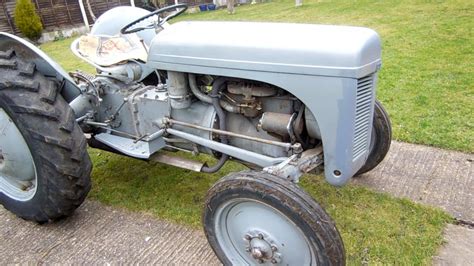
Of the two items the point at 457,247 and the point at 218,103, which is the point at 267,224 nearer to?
the point at 218,103

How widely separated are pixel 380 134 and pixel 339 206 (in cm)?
57

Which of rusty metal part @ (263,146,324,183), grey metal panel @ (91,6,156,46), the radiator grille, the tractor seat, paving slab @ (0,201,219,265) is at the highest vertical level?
grey metal panel @ (91,6,156,46)

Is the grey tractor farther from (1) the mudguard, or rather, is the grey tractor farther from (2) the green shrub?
(2) the green shrub

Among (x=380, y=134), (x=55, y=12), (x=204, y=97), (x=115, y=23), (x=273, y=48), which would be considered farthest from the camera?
(x=55, y=12)

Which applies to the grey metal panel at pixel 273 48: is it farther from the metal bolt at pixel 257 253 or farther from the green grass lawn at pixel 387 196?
the green grass lawn at pixel 387 196

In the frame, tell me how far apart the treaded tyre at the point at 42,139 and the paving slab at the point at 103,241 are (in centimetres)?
17

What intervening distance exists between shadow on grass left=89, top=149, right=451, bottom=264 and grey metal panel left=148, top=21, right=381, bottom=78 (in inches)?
43.4

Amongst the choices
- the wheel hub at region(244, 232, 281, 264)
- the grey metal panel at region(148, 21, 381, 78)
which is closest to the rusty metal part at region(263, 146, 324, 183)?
the wheel hub at region(244, 232, 281, 264)

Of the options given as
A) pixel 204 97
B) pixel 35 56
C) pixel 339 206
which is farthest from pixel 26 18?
pixel 339 206

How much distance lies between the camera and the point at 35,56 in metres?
2.60

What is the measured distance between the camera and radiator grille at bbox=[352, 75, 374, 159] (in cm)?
191

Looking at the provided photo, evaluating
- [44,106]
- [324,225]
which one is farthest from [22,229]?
[324,225]

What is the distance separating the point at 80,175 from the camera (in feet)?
8.07

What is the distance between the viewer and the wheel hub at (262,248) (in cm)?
200
